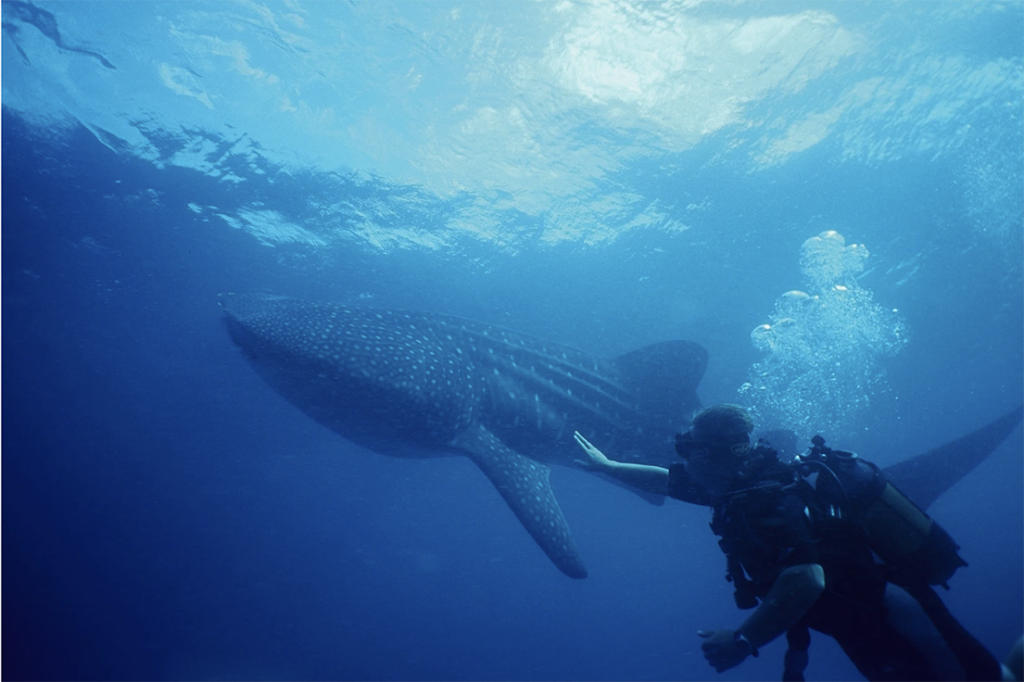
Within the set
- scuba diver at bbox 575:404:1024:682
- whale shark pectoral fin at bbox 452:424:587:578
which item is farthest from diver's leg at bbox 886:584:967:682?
whale shark pectoral fin at bbox 452:424:587:578

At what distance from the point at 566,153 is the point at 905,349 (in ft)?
76.4

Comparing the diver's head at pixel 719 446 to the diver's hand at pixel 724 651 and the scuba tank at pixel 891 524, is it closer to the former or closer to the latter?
the scuba tank at pixel 891 524

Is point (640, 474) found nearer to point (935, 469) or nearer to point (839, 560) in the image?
point (839, 560)

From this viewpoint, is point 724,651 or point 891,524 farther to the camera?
point 891,524

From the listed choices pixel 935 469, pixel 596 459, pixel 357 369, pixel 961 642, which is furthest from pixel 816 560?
pixel 357 369

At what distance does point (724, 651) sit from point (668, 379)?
636 centimetres

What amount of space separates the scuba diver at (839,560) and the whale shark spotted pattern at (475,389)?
3404mm

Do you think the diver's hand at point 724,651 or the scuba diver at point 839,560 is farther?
the scuba diver at point 839,560

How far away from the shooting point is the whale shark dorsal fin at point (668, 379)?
836 centimetres

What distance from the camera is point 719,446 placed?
298cm

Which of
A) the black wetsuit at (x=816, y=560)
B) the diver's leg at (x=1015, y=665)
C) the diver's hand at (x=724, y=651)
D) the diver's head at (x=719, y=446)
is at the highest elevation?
the diver's head at (x=719, y=446)

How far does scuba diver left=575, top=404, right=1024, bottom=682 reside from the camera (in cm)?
252

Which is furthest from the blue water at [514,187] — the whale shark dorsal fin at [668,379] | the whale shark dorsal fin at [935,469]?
the whale shark dorsal fin at [935,469]

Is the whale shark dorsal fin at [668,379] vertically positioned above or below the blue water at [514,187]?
below
